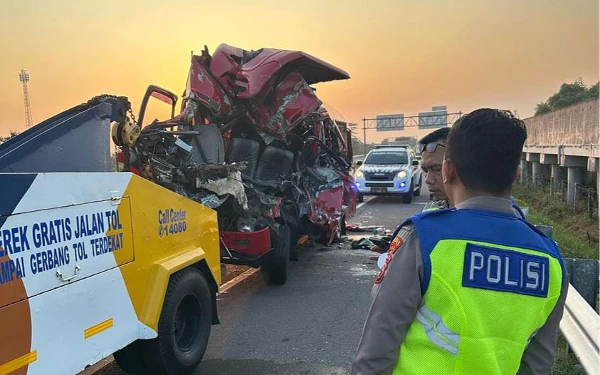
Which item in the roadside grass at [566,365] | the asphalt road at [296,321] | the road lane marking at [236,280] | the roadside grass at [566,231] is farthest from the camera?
the road lane marking at [236,280]

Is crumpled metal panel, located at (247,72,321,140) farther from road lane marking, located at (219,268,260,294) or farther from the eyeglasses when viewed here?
the eyeglasses

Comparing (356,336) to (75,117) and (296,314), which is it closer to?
(296,314)

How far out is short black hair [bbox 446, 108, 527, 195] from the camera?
1.43m

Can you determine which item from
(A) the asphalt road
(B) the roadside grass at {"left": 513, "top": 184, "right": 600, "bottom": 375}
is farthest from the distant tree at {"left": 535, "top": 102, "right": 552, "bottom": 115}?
(A) the asphalt road

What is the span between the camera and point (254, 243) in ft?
18.7

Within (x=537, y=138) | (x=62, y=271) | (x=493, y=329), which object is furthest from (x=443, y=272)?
(x=537, y=138)

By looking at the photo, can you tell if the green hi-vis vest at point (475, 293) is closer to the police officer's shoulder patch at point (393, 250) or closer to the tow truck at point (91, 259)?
the police officer's shoulder patch at point (393, 250)

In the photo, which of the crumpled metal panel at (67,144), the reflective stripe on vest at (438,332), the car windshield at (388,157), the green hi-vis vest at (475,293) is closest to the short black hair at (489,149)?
the green hi-vis vest at (475,293)

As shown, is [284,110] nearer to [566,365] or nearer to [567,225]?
[566,365]

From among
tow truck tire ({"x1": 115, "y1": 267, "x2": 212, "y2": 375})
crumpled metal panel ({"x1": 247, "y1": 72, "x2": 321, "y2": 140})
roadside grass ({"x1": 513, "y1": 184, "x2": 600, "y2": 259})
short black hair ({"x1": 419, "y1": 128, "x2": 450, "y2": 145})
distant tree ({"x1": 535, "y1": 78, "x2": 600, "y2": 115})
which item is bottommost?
roadside grass ({"x1": 513, "y1": 184, "x2": 600, "y2": 259})

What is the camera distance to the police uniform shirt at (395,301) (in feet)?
4.46

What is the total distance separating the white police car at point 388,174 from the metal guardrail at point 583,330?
12189mm

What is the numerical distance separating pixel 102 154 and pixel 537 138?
65.0ft

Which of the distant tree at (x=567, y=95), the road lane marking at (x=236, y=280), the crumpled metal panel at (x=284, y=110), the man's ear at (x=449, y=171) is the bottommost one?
the road lane marking at (x=236, y=280)
